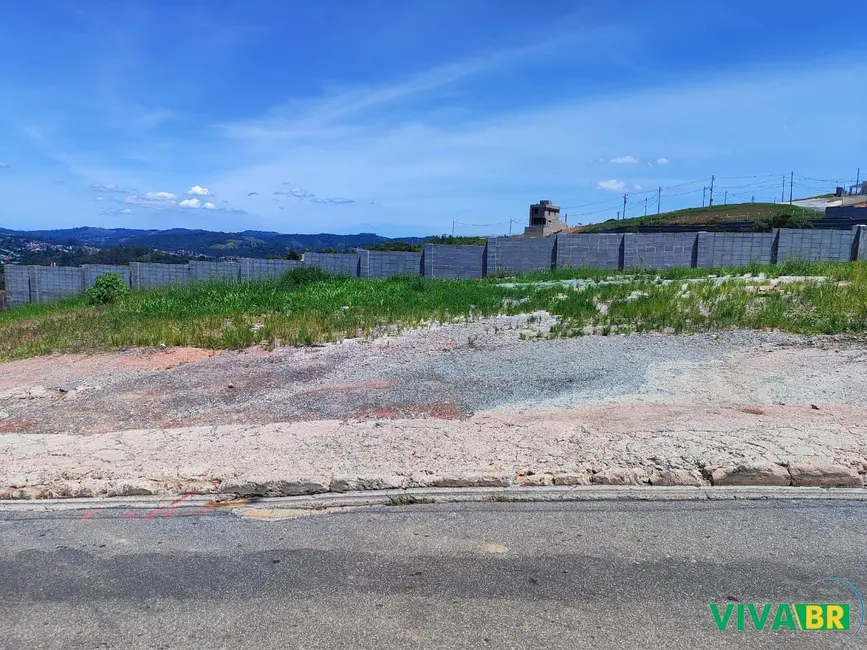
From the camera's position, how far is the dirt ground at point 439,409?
19.8 feet

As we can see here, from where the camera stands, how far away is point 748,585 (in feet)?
12.7

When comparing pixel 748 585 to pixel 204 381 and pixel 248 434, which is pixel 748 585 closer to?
pixel 248 434

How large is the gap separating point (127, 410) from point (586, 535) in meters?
6.80

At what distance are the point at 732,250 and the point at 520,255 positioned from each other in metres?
9.20

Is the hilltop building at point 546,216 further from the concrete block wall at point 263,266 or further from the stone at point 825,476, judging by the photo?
the stone at point 825,476

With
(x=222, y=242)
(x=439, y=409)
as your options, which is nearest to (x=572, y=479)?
(x=439, y=409)

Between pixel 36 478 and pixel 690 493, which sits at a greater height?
pixel 690 493

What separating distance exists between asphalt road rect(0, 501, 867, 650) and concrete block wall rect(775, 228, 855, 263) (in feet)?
85.5

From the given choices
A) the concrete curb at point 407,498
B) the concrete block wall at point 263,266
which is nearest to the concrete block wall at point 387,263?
the concrete block wall at point 263,266

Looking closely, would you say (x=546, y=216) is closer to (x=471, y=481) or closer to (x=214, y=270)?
(x=214, y=270)

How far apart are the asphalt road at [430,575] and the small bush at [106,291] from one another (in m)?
21.3

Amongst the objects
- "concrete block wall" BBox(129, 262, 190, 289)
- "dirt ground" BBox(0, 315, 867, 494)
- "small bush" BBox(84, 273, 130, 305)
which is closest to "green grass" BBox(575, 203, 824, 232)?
"concrete block wall" BBox(129, 262, 190, 289)

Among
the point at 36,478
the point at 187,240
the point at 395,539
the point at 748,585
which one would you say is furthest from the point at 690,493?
the point at 187,240

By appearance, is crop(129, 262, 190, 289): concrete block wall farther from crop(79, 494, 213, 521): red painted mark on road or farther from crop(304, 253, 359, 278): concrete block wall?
crop(79, 494, 213, 521): red painted mark on road
